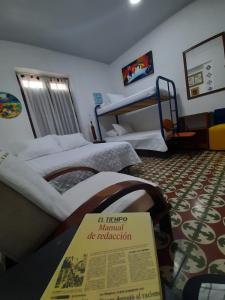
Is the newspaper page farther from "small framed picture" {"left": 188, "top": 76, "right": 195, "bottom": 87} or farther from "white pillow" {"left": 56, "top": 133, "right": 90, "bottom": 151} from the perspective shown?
"small framed picture" {"left": 188, "top": 76, "right": 195, "bottom": 87}

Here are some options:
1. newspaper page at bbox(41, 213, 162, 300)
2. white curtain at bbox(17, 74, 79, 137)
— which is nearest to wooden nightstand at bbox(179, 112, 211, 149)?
white curtain at bbox(17, 74, 79, 137)

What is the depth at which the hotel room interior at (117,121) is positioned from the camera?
0.63m

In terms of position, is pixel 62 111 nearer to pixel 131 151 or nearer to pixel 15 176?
pixel 131 151

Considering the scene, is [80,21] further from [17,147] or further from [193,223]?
[193,223]

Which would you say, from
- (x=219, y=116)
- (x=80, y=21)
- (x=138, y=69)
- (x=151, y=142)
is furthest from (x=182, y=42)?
(x=151, y=142)

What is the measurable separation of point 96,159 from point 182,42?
299cm

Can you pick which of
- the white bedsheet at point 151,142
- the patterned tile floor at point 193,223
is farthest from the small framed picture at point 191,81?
the patterned tile floor at point 193,223

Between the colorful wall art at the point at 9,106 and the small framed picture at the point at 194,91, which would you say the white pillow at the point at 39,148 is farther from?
the small framed picture at the point at 194,91

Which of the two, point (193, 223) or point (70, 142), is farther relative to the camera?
point (70, 142)

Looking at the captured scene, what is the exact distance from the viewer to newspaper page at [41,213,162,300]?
0.82 ft

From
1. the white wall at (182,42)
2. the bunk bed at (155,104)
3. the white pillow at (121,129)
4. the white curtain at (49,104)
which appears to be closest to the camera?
the white wall at (182,42)

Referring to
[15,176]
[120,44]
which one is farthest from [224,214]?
[120,44]

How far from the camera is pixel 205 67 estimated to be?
9.13ft

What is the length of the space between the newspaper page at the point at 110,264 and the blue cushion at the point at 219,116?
3030mm
